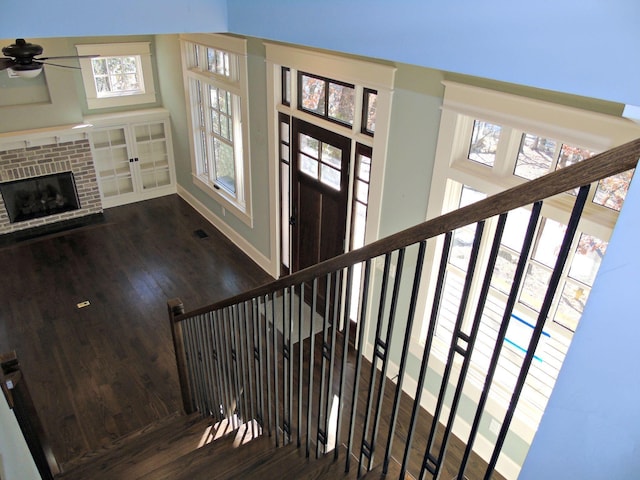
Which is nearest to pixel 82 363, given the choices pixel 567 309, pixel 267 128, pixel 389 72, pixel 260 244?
pixel 260 244

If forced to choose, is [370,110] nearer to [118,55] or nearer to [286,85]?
[286,85]

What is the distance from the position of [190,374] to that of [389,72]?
277 cm

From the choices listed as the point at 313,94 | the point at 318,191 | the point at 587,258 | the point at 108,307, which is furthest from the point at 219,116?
the point at 587,258

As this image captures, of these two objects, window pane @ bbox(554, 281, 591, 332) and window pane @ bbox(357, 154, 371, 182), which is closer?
window pane @ bbox(554, 281, 591, 332)

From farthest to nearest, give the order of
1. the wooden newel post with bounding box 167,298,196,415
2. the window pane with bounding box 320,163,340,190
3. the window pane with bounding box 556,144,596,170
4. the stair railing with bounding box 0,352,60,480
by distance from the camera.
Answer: the window pane with bounding box 320,163,340,190, the wooden newel post with bounding box 167,298,196,415, the window pane with bounding box 556,144,596,170, the stair railing with bounding box 0,352,60,480

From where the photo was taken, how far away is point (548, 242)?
2928mm

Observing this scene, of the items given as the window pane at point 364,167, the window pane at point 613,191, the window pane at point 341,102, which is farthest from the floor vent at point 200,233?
the window pane at point 613,191

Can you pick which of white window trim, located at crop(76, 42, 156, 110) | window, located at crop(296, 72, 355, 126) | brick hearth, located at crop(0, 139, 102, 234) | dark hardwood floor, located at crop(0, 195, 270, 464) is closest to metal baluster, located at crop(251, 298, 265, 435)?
dark hardwood floor, located at crop(0, 195, 270, 464)

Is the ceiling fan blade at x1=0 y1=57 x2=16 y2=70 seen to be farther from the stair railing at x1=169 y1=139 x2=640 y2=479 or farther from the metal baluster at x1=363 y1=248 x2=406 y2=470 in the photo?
the metal baluster at x1=363 y1=248 x2=406 y2=470

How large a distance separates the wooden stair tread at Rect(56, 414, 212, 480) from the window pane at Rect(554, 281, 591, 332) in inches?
96.3

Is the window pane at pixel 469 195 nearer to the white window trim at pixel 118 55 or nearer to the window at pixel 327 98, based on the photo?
the window at pixel 327 98

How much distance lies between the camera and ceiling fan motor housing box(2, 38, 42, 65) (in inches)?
121

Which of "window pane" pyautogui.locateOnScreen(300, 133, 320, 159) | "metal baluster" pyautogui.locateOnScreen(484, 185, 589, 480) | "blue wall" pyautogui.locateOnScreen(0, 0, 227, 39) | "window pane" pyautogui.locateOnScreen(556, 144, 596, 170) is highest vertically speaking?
"blue wall" pyautogui.locateOnScreen(0, 0, 227, 39)

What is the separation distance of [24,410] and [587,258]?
11.0ft
